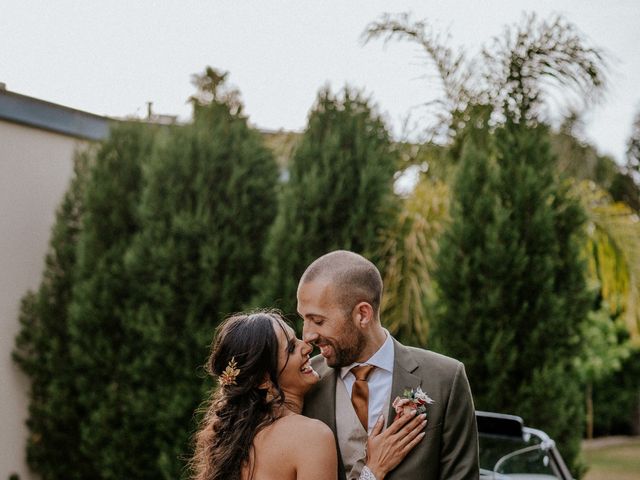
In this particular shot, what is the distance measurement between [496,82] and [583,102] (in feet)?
2.77

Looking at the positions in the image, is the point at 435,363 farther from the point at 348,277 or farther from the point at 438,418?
the point at 348,277

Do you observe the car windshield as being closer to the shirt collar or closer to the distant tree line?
the shirt collar

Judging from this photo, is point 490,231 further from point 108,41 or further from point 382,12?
point 108,41

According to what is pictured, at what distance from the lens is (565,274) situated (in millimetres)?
6441

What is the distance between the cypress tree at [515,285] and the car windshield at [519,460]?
1787 mm

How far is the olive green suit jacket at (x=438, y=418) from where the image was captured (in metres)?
2.83

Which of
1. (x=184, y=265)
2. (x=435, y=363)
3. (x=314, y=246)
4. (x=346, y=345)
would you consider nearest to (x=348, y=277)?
(x=346, y=345)

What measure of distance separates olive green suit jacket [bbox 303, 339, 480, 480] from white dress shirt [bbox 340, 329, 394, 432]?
0.13 ft

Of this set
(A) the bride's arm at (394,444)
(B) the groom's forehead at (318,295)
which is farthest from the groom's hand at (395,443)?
(B) the groom's forehead at (318,295)

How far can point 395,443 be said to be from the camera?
2822mm

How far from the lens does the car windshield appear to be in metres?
4.15

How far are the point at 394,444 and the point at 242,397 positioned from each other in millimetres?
614

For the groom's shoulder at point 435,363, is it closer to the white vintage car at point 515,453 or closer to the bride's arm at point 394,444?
the bride's arm at point 394,444

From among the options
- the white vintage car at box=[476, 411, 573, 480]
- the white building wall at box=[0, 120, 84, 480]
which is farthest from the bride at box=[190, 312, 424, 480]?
the white building wall at box=[0, 120, 84, 480]
